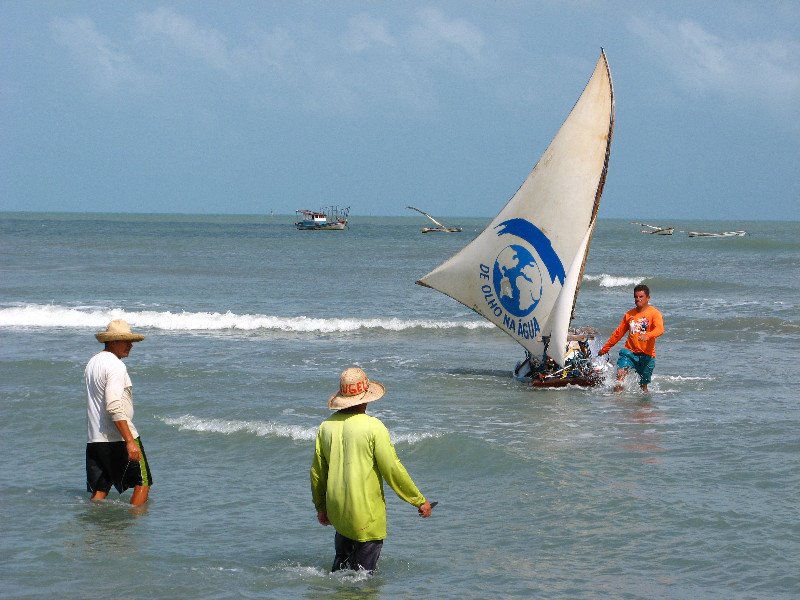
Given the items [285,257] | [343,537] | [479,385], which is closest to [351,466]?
[343,537]

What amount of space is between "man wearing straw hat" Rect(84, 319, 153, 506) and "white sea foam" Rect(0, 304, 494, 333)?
1321 centimetres

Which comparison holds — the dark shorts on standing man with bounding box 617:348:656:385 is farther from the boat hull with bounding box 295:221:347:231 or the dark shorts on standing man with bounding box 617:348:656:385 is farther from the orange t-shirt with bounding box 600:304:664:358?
the boat hull with bounding box 295:221:347:231

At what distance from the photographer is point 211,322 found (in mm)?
21625

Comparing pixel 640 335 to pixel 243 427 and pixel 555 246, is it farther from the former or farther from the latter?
pixel 243 427

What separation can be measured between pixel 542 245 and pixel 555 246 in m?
0.19

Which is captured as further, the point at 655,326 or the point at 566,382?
the point at 566,382

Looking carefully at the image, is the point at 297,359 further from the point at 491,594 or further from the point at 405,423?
the point at 491,594

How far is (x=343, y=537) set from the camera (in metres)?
5.95

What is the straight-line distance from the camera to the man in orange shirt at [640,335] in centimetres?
1214

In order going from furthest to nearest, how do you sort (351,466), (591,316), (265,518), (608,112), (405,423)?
(591,316)
(608,112)
(405,423)
(265,518)
(351,466)

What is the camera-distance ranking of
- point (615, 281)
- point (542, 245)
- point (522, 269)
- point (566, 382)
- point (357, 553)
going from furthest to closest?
1. point (615, 281)
2. point (522, 269)
3. point (542, 245)
4. point (566, 382)
5. point (357, 553)

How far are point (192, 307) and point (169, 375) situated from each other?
37.9 feet

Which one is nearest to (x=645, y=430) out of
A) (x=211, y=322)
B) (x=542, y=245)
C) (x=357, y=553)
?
(x=542, y=245)

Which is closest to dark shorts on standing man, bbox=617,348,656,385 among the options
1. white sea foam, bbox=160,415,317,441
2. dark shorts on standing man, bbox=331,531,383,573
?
white sea foam, bbox=160,415,317,441
